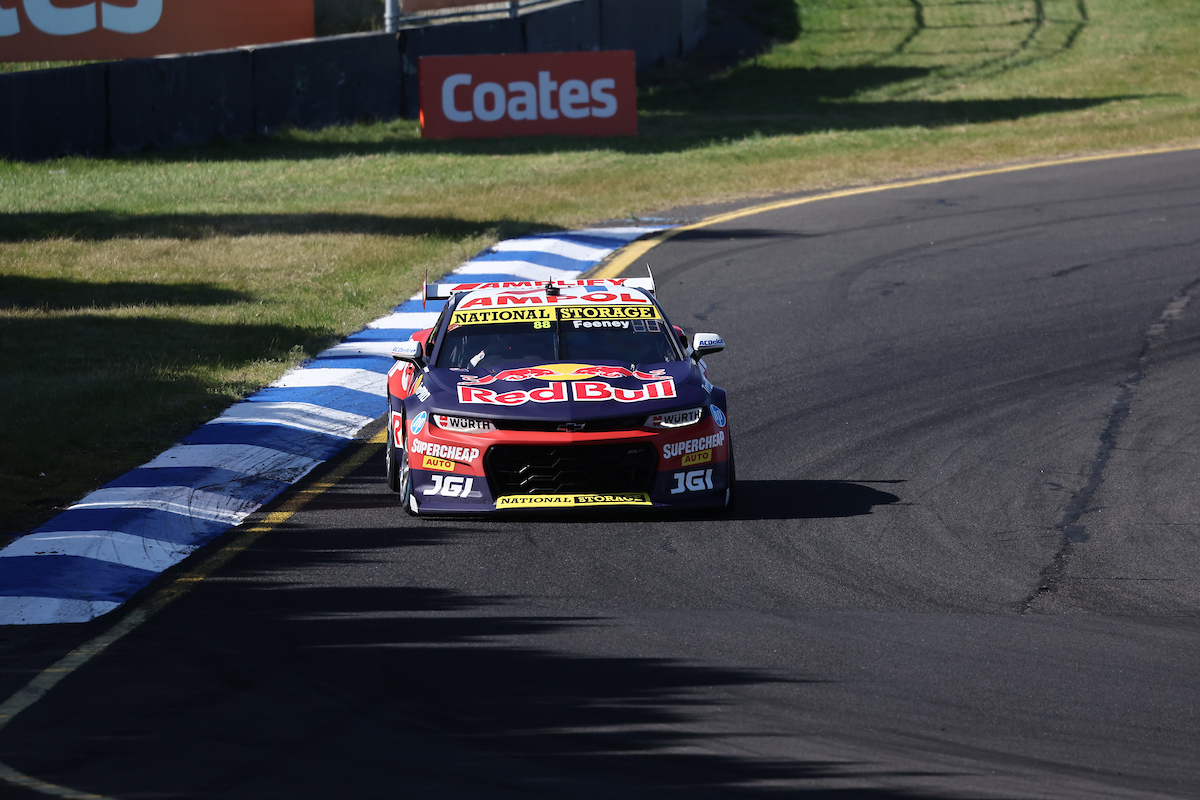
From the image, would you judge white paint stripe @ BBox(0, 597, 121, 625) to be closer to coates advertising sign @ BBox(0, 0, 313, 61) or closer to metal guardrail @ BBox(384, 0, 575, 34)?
metal guardrail @ BBox(384, 0, 575, 34)

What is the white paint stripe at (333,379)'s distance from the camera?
1314cm

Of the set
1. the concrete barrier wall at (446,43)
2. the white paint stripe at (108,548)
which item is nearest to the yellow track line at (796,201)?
the white paint stripe at (108,548)

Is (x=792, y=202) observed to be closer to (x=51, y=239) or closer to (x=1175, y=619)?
(x=51, y=239)

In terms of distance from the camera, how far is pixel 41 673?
22.6ft

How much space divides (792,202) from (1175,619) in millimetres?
15340

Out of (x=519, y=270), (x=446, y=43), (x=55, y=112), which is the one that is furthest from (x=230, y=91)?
(x=519, y=270)

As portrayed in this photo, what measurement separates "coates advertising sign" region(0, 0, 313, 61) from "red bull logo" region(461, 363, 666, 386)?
984 inches

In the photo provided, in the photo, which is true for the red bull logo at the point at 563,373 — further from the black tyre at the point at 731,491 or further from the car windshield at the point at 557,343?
the black tyre at the point at 731,491

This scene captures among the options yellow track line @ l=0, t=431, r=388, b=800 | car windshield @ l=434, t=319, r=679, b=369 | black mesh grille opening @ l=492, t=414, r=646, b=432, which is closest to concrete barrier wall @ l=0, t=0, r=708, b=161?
yellow track line @ l=0, t=431, r=388, b=800

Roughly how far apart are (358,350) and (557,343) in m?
4.69

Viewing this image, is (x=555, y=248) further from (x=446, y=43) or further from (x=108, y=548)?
(x=446, y=43)

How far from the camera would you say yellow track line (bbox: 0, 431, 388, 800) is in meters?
5.73

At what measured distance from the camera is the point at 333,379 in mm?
13344

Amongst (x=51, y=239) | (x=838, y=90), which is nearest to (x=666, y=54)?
(x=838, y=90)
